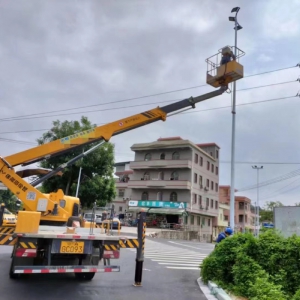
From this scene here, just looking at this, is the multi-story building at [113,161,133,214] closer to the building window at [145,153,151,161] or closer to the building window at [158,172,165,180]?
the building window at [145,153,151,161]

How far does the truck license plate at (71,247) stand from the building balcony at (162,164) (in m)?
38.1

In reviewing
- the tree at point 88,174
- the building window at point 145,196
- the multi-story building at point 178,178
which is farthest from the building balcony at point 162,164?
the tree at point 88,174

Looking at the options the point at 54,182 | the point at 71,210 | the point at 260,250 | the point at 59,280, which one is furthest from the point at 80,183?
the point at 260,250

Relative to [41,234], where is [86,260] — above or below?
below

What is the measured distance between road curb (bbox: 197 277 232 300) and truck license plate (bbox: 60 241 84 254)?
292cm

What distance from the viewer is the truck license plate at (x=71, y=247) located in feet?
20.7

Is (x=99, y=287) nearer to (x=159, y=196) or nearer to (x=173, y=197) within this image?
(x=173, y=197)

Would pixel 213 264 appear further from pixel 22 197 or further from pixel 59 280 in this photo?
pixel 22 197

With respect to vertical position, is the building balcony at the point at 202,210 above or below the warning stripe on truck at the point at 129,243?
above

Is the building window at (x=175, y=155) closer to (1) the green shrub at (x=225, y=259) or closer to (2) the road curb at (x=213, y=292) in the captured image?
(1) the green shrub at (x=225, y=259)

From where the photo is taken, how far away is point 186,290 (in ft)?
24.5

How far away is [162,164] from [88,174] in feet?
58.9

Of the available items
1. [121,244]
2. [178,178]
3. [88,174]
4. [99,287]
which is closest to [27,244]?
[121,244]

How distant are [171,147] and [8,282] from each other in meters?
40.3
